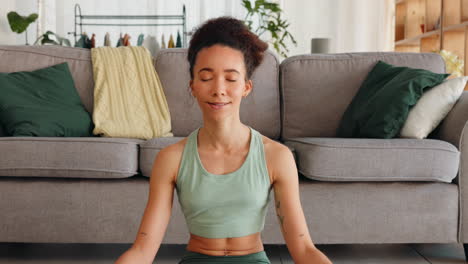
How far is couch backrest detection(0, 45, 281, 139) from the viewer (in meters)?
2.75

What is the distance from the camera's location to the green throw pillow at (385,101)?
2.33m

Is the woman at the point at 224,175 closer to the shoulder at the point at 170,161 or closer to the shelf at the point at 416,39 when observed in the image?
the shoulder at the point at 170,161

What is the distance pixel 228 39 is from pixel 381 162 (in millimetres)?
1220

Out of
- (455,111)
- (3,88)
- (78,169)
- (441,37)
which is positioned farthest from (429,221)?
(441,37)

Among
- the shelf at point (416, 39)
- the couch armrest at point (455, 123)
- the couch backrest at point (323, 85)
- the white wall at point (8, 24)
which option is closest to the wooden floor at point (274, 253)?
the couch armrest at point (455, 123)

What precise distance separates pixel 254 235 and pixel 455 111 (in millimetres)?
1482

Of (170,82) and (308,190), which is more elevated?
(170,82)

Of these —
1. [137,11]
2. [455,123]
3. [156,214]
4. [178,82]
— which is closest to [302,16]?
[137,11]

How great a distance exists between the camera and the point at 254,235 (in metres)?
1.13

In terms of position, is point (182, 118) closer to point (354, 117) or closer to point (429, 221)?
point (354, 117)

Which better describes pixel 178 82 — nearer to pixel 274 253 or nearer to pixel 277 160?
pixel 274 253

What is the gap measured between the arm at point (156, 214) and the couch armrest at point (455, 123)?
1.48 meters

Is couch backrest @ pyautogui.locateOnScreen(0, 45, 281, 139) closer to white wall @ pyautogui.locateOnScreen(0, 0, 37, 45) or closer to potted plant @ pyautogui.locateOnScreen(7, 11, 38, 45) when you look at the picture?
potted plant @ pyautogui.locateOnScreen(7, 11, 38, 45)

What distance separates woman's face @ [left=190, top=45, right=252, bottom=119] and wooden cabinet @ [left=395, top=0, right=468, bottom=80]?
3545 mm
